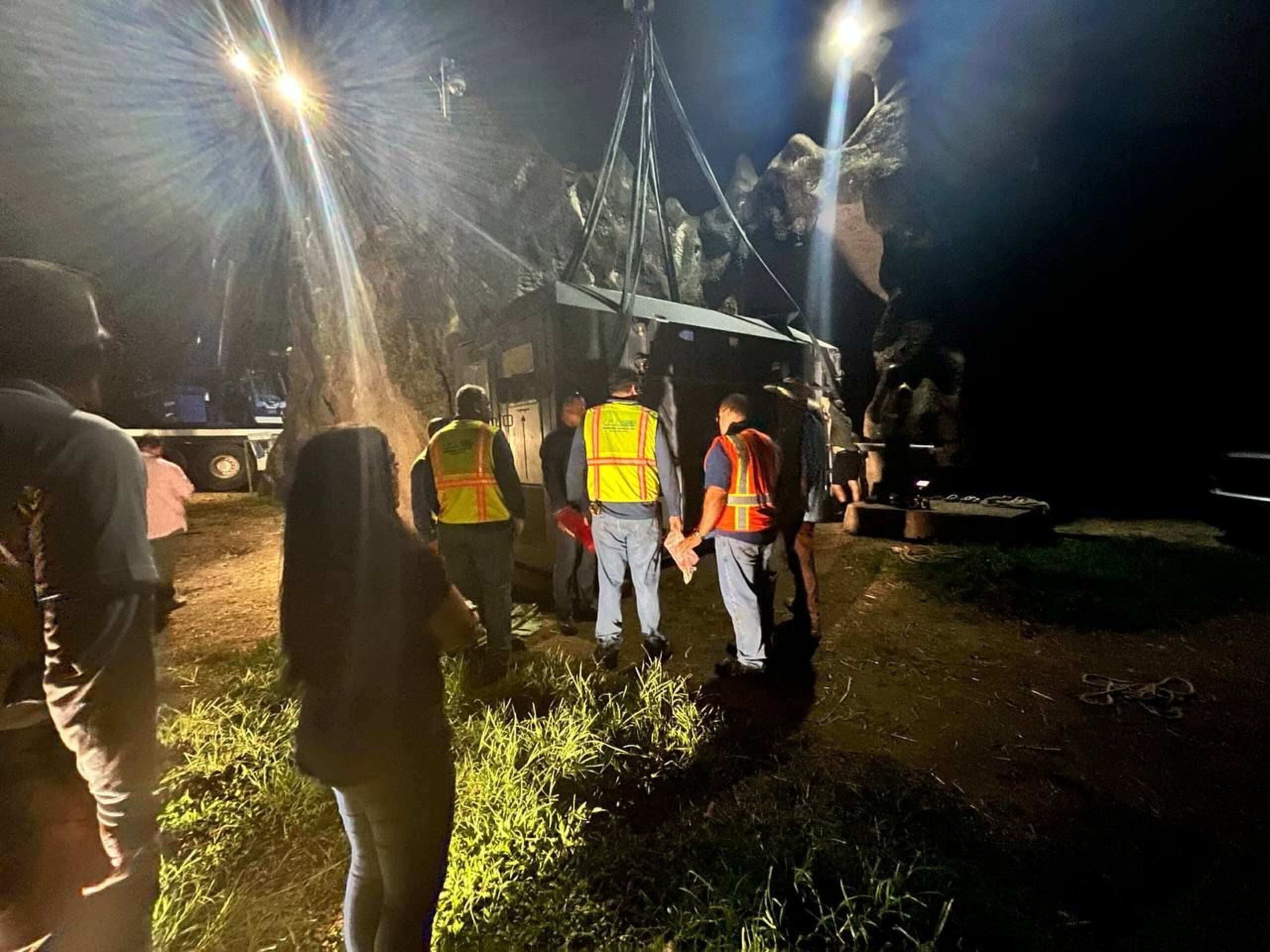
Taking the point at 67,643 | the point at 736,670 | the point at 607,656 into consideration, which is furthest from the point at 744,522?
the point at 67,643

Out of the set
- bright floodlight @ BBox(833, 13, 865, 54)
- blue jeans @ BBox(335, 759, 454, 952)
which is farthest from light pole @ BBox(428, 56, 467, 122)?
blue jeans @ BBox(335, 759, 454, 952)

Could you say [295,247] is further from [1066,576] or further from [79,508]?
[1066,576]

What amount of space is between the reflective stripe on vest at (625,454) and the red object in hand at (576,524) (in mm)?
650

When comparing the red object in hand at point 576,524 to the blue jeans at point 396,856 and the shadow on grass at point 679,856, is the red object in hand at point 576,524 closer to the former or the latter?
the shadow on grass at point 679,856

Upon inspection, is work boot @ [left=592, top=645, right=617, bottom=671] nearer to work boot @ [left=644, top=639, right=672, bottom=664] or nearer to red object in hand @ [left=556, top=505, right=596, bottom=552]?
work boot @ [left=644, top=639, right=672, bottom=664]

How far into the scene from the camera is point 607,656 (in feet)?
13.4

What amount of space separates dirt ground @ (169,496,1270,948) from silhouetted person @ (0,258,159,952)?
2960mm

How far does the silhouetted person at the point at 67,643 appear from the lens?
1.35 metres

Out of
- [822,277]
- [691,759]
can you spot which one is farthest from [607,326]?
[822,277]

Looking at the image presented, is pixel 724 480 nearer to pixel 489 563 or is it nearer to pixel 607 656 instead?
pixel 607 656

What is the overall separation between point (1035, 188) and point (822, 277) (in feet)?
21.7

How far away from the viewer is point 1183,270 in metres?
10.3

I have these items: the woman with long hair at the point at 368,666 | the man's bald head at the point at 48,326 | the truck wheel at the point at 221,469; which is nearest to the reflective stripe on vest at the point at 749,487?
the woman with long hair at the point at 368,666

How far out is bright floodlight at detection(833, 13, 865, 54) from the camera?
1552cm
